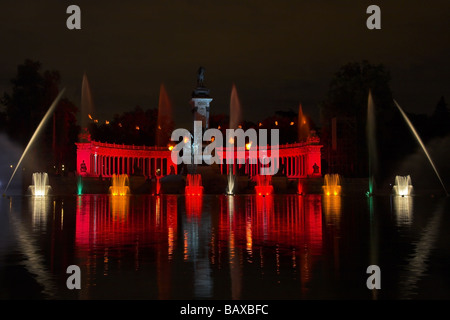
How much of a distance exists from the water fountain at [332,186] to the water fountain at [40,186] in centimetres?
3190

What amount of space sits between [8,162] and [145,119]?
160 feet

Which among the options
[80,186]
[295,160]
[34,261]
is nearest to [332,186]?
[80,186]

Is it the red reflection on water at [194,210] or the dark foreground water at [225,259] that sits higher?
the red reflection on water at [194,210]

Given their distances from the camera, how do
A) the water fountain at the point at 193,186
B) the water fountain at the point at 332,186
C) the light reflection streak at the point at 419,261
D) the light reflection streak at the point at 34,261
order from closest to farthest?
the light reflection streak at the point at 419,261 < the light reflection streak at the point at 34,261 < the water fountain at the point at 193,186 < the water fountain at the point at 332,186

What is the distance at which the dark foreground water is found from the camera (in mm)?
11359

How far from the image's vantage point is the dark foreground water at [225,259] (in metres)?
11.4

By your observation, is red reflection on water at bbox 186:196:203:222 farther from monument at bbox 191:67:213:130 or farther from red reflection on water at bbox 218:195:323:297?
monument at bbox 191:67:213:130

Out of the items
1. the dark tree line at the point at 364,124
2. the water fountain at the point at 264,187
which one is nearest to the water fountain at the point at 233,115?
the water fountain at the point at 264,187

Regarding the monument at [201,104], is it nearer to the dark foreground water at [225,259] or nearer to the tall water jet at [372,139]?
the tall water jet at [372,139]

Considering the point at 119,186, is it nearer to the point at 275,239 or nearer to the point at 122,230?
the point at 122,230

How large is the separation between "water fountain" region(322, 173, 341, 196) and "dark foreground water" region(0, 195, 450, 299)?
132 feet
